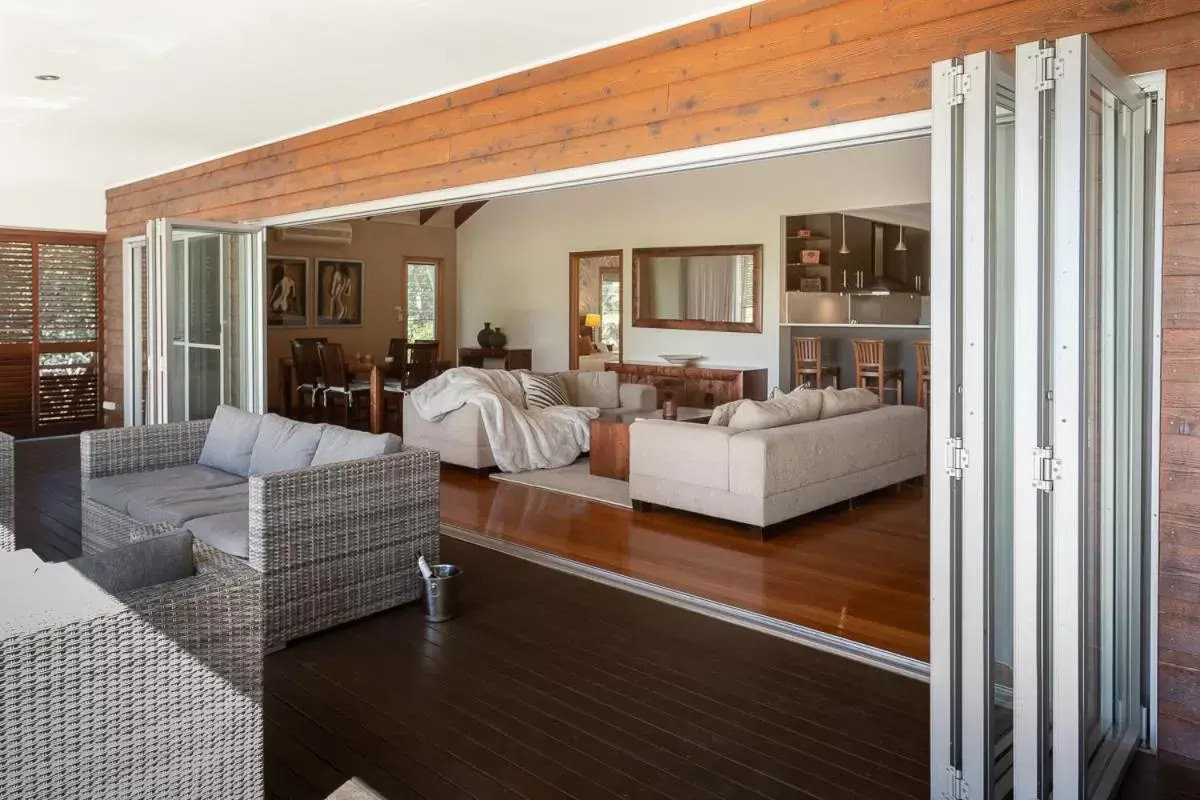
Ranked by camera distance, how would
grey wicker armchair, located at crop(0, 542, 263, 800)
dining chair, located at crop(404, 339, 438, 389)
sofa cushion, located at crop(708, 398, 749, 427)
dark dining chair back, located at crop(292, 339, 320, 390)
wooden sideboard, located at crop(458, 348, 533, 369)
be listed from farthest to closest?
wooden sideboard, located at crop(458, 348, 533, 369), dark dining chair back, located at crop(292, 339, 320, 390), dining chair, located at crop(404, 339, 438, 389), sofa cushion, located at crop(708, 398, 749, 427), grey wicker armchair, located at crop(0, 542, 263, 800)

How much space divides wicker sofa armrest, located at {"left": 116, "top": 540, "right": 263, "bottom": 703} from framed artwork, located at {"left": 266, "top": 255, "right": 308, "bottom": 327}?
30.4 feet

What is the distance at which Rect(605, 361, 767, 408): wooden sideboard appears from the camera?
9.54 meters

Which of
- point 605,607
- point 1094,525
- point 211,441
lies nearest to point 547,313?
point 211,441

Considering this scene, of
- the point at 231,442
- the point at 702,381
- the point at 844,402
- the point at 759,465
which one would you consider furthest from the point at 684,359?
the point at 231,442

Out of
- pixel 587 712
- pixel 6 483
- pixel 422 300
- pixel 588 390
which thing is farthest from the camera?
pixel 422 300

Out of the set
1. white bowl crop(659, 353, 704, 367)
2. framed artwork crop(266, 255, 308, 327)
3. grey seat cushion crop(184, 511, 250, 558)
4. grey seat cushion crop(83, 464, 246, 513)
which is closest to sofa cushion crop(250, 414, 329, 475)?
grey seat cushion crop(83, 464, 246, 513)

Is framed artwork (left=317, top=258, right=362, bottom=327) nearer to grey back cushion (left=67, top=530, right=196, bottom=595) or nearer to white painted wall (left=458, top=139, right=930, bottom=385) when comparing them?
white painted wall (left=458, top=139, right=930, bottom=385)

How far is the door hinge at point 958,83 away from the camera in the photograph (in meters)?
2.31

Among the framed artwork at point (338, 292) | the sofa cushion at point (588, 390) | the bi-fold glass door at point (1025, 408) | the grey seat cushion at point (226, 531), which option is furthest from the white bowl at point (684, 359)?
the bi-fold glass door at point (1025, 408)

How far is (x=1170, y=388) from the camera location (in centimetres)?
274

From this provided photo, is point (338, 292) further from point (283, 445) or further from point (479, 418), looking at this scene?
point (283, 445)

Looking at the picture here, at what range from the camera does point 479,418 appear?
7133 mm

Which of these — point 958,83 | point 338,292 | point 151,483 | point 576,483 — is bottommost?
point 576,483

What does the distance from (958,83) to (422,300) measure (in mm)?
11002
